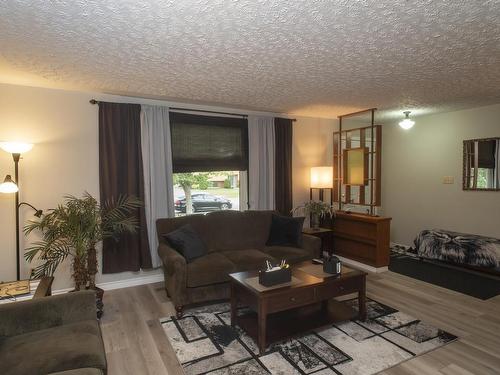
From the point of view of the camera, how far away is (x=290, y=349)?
256cm

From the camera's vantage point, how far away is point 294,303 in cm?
259

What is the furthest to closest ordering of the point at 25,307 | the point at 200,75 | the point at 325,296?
1. the point at 200,75
2. the point at 325,296
3. the point at 25,307

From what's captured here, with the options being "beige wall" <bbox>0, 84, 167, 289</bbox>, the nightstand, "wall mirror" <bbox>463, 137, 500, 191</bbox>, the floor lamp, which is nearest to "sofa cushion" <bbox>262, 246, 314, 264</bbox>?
the nightstand

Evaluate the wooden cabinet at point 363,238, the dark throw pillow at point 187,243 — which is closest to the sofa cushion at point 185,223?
the dark throw pillow at point 187,243

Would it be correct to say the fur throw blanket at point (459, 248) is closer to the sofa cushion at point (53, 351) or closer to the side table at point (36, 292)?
the sofa cushion at point (53, 351)

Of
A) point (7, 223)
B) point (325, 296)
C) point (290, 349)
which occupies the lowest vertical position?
point (290, 349)

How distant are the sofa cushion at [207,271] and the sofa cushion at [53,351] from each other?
4.20 feet

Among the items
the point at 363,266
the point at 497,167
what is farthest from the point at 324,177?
the point at 497,167

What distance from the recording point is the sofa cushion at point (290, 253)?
3850mm

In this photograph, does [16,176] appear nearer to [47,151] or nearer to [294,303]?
[47,151]

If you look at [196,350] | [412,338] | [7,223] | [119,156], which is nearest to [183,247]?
[196,350]

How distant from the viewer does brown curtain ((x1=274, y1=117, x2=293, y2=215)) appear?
5.10m

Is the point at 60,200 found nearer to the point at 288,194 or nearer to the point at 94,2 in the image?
the point at 94,2

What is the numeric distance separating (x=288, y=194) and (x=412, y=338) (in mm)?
2868
